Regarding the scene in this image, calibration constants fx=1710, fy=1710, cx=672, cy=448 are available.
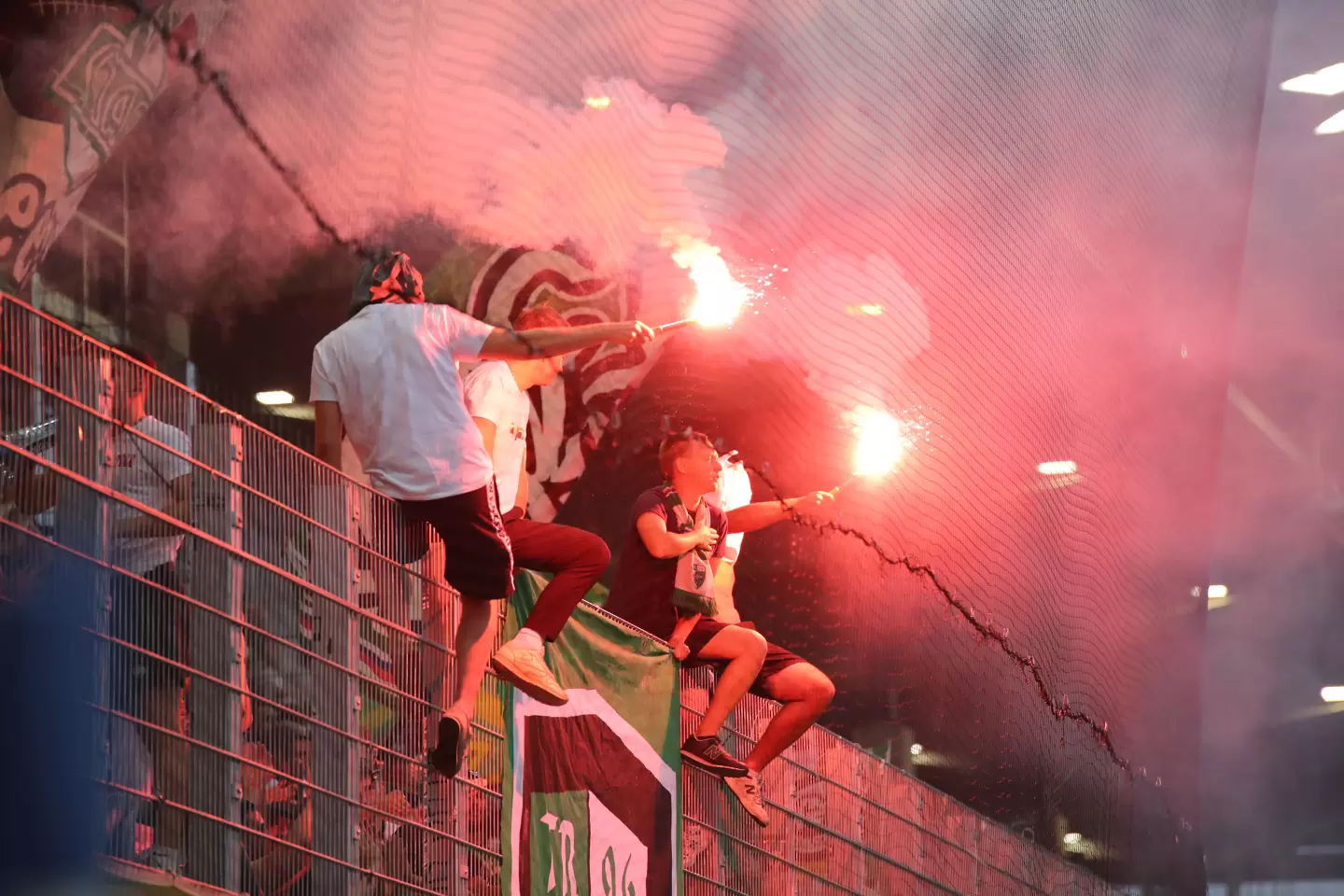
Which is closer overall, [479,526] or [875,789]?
[479,526]

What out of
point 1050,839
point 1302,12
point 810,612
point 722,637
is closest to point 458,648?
point 722,637

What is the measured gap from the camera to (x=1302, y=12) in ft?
41.3

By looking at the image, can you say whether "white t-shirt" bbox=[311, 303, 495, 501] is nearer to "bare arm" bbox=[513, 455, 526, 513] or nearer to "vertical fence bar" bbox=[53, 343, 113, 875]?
"bare arm" bbox=[513, 455, 526, 513]

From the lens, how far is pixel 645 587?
18.4 feet

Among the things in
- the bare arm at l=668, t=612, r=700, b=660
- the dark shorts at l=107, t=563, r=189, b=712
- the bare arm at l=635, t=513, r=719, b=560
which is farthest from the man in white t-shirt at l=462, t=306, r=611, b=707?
the dark shorts at l=107, t=563, r=189, b=712

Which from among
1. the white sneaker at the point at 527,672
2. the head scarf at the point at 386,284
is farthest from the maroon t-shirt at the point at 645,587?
the head scarf at the point at 386,284

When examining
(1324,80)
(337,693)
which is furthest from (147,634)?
(1324,80)

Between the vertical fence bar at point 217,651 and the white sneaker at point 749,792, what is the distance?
2.62m

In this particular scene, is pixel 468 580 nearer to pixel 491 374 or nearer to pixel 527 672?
pixel 527 672

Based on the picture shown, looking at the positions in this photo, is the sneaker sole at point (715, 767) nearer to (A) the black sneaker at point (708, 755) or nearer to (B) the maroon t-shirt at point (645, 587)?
(A) the black sneaker at point (708, 755)

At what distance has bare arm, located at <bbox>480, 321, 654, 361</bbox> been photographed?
4.16 metres

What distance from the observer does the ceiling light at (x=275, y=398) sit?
7639mm

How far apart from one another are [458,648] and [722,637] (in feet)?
5.14

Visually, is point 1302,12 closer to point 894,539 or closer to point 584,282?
point 894,539
